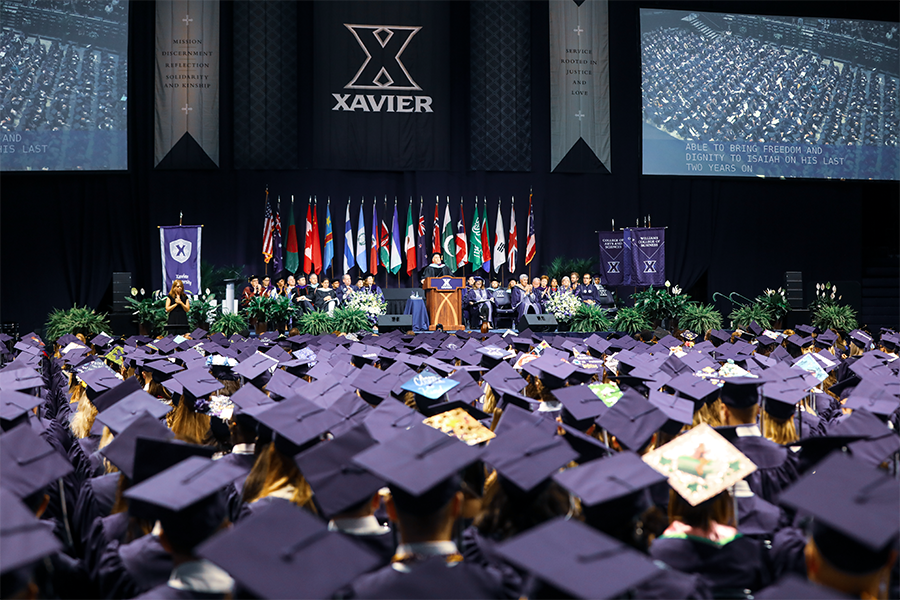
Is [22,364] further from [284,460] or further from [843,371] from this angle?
[843,371]

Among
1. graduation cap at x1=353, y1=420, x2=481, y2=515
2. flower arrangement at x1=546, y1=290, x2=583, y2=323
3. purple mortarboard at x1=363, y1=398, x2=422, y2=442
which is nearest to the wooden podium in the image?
flower arrangement at x1=546, y1=290, x2=583, y2=323

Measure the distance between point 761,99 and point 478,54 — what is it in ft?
19.9

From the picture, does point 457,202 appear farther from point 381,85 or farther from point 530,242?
point 381,85

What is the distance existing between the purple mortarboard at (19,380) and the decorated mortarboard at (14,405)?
0.44m

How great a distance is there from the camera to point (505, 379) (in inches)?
185

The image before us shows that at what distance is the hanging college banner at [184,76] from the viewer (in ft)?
47.9

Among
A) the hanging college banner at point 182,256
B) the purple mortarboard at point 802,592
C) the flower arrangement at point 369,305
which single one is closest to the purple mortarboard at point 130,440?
the purple mortarboard at point 802,592

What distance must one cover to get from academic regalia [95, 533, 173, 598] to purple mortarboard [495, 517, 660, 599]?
1145 mm

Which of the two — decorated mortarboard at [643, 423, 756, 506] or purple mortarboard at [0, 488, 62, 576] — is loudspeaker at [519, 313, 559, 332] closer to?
decorated mortarboard at [643, 423, 756, 506]

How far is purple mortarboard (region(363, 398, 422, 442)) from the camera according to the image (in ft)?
10.0

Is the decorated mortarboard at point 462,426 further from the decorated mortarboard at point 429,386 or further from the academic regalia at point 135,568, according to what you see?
the academic regalia at point 135,568

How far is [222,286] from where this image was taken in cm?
1467

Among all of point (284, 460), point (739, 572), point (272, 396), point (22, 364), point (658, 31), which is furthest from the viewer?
point (658, 31)

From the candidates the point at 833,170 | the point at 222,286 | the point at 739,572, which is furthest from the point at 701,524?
the point at 833,170
